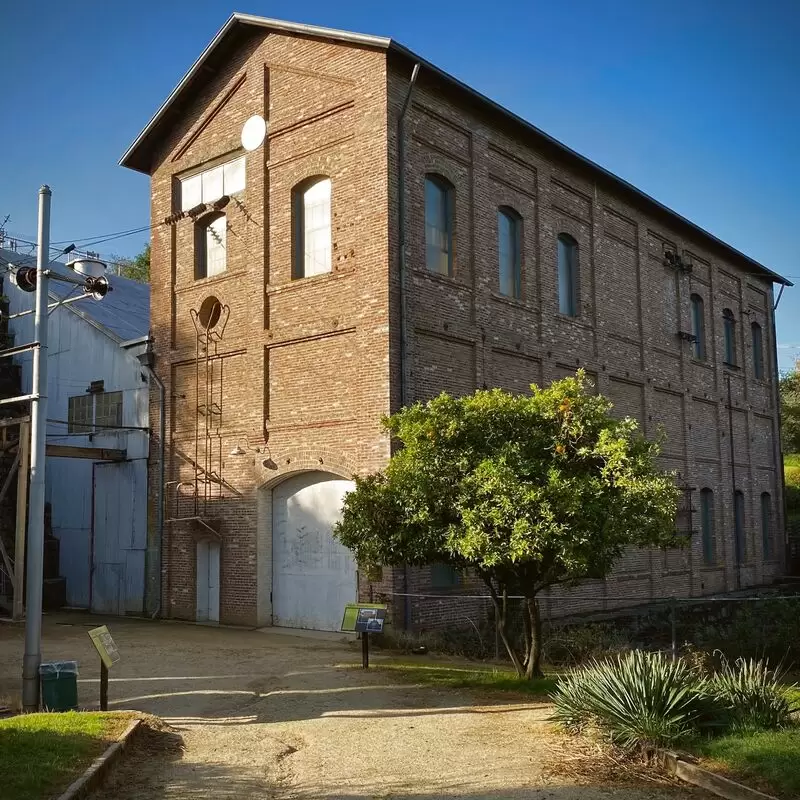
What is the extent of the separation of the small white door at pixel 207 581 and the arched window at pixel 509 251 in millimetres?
8582

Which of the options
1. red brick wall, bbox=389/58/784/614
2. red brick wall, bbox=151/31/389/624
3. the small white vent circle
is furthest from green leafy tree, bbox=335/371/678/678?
the small white vent circle

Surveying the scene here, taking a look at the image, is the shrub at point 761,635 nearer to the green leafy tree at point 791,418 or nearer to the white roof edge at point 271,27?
the white roof edge at point 271,27

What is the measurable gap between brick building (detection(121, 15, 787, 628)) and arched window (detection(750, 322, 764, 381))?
31.8ft

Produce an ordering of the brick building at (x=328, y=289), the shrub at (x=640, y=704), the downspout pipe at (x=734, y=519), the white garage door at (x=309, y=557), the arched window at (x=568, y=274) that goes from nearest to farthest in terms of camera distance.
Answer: the shrub at (x=640, y=704) < the brick building at (x=328, y=289) < the white garage door at (x=309, y=557) < the arched window at (x=568, y=274) < the downspout pipe at (x=734, y=519)

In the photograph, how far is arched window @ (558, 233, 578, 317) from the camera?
22.4 m

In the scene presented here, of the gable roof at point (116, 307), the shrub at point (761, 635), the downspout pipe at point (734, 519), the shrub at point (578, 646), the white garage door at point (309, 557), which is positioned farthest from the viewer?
the downspout pipe at point (734, 519)

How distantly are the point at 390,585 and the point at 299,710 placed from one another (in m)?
5.52

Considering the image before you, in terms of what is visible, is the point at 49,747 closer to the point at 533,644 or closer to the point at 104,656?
the point at 104,656

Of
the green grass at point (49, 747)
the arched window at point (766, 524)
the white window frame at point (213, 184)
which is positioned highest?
the white window frame at point (213, 184)

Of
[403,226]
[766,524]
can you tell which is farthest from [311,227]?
[766,524]

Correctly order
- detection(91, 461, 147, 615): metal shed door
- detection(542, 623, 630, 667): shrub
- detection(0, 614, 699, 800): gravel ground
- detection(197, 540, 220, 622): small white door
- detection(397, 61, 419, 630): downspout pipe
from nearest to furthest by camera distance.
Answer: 1. detection(0, 614, 699, 800): gravel ground
2. detection(542, 623, 630, 667): shrub
3. detection(397, 61, 419, 630): downspout pipe
4. detection(197, 540, 220, 622): small white door
5. detection(91, 461, 147, 615): metal shed door

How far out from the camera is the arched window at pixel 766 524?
101 ft

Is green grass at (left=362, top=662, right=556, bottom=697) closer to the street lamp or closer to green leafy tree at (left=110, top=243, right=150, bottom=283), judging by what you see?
the street lamp

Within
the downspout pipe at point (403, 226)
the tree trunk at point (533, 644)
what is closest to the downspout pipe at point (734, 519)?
the downspout pipe at point (403, 226)
